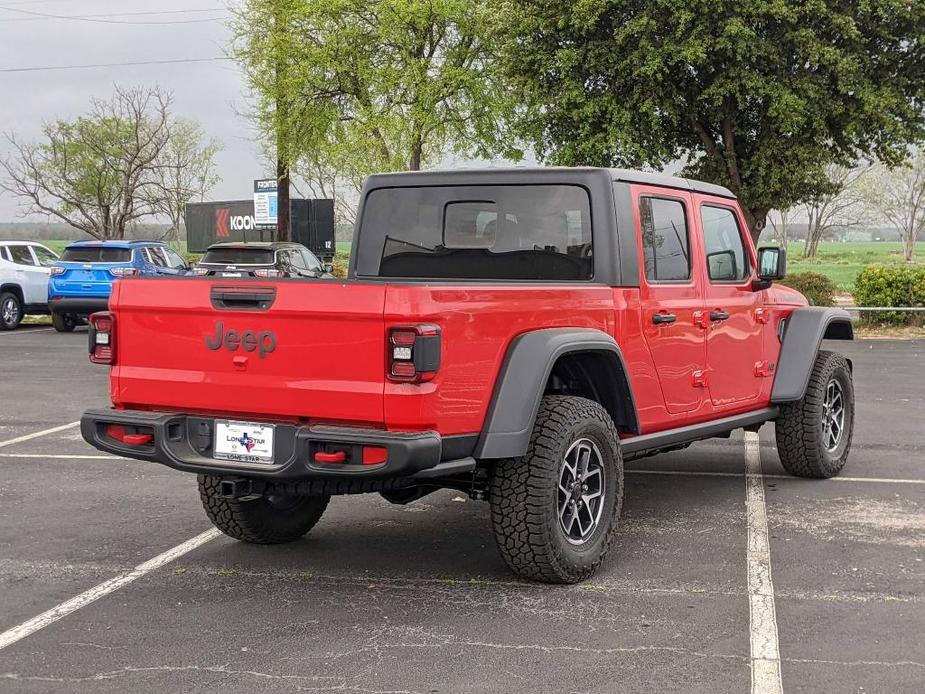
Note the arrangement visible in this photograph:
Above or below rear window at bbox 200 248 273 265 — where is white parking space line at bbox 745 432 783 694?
below

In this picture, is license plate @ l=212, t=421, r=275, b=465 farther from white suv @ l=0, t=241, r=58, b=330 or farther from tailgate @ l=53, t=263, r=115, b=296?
white suv @ l=0, t=241, r=58, b=330

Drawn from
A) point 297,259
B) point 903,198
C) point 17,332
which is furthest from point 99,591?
point 903,198

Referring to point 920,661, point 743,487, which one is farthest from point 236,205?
point 920,661

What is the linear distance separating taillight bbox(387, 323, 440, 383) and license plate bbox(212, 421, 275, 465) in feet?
2.15

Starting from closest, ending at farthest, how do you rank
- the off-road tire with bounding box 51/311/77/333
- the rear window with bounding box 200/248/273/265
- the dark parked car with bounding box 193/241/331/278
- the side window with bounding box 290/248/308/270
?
the dark parked car with bounding box 193/241/331/278 < the rear window with bounding box 200/248/273/265 < the side window with bounding box 290/248/308/270 < the off-road tire with bounding box 51/311/77/333

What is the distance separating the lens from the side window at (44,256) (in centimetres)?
2381

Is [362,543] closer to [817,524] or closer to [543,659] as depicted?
[543,659]

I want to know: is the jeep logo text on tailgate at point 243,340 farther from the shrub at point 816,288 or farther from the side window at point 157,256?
the shrub at point 816,288

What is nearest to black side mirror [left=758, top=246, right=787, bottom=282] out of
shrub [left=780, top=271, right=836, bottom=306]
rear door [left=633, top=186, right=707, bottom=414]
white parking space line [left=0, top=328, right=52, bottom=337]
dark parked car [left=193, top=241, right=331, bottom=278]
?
rear door [left=633, top=186, right=707, bottom=414]

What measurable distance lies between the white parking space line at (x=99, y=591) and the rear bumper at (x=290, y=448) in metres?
0.65

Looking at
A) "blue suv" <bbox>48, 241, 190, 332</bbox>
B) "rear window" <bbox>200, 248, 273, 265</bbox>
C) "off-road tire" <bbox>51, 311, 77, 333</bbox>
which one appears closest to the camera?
"rear window" <bbox>200, 248, 273, 265</bbox>

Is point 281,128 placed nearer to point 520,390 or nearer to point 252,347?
point 252,347

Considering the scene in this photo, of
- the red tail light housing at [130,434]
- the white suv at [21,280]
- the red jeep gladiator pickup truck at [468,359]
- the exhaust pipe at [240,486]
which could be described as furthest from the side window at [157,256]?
the exhaust pipe at [240,486]

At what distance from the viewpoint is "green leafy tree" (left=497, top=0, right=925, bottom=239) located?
1085 inches
